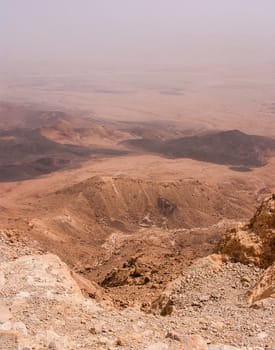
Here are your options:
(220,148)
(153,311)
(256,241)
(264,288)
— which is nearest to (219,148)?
(220,148)

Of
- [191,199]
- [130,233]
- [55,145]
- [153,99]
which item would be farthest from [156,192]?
[153,99]

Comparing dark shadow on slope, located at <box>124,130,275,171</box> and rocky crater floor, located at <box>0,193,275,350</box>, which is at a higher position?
rocky crater floor, located at <box>0,193,275,350</box>

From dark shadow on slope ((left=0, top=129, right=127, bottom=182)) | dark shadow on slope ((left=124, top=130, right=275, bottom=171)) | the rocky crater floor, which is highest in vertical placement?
the rocky crater floor

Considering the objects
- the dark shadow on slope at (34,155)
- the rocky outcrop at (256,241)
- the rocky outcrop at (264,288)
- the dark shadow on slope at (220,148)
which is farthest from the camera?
the dark shadow on slope at (220,148)

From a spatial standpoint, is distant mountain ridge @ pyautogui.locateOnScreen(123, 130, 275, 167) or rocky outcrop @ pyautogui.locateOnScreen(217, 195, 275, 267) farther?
distant mountain ridge @ pyautogui.locateOnScreen(123, 130, 275, 167)

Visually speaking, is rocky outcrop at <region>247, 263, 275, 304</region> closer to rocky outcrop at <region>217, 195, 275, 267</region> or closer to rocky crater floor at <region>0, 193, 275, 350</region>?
rocky crater floor at <region>0, 193, 275, 350</region>

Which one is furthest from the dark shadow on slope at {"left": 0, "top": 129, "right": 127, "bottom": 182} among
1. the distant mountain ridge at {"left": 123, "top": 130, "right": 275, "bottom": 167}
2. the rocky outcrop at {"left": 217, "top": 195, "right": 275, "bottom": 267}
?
the rocky outcrop at {"left": 217, "top": 195, "right": 275, "bottom": 267}

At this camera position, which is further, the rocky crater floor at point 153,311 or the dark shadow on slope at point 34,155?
the dark shadow on slope at point 34,155

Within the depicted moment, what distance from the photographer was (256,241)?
55.9 ft

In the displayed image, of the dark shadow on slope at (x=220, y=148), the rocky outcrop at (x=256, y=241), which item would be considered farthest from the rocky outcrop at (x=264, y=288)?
the dark shadow on slope at (x=220, y=148)

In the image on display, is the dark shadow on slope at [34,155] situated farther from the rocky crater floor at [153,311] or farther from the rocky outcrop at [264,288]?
the rocky outcrop at [264,288]

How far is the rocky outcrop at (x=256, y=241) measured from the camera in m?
16.5

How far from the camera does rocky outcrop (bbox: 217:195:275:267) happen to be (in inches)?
649

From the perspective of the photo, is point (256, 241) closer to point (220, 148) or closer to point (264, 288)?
point (264, 288)
